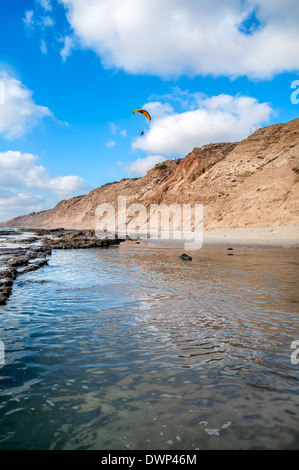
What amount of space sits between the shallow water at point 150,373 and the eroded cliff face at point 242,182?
33.0 m

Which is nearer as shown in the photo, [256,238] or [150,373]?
[150,373]

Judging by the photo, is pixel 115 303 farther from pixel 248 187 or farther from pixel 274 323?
pixel 248 187

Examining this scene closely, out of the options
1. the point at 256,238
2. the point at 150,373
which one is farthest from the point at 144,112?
the point at 150,373

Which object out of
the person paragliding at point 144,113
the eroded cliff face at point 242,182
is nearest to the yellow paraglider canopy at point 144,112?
the person paragliding at point 144,113

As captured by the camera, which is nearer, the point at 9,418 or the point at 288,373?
the point at 9,418

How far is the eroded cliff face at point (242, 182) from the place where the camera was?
131 ft

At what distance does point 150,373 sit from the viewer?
3.85 metres

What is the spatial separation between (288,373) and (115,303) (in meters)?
4.75

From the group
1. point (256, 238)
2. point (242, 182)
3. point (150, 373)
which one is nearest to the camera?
point (150, 373)

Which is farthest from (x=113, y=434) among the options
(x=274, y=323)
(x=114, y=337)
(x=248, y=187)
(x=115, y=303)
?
(x=248, y=187)

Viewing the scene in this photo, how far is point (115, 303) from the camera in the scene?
7.59 meters

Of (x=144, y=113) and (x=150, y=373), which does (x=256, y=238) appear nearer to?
(x=144, y=113)

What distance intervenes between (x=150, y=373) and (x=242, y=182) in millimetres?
50281
